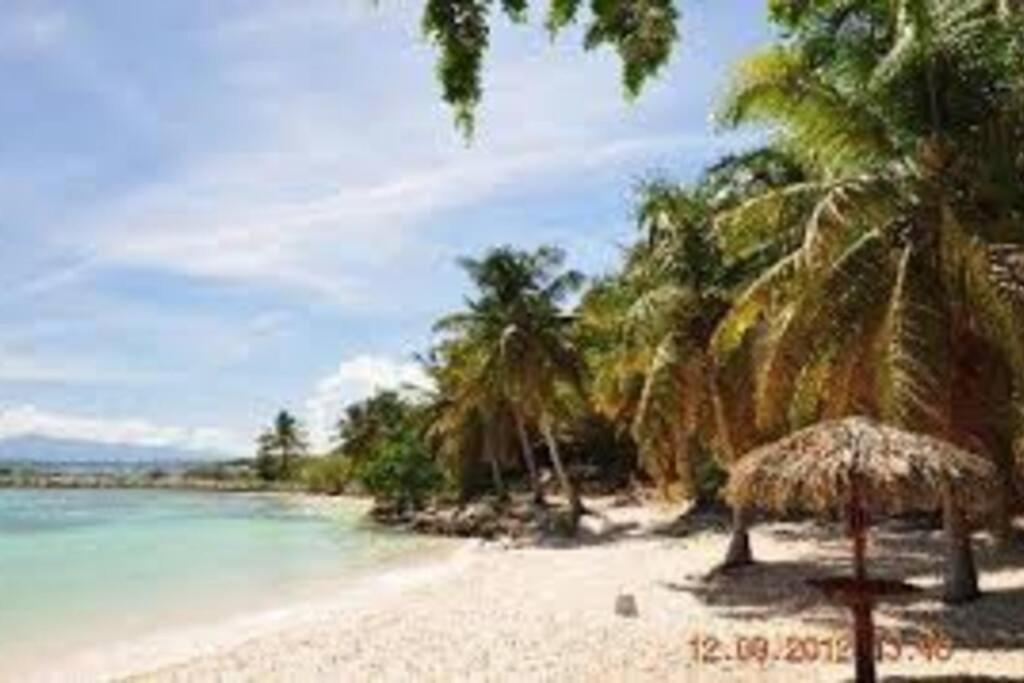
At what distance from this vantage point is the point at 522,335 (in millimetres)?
37719

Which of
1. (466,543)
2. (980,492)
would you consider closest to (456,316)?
(466,543)

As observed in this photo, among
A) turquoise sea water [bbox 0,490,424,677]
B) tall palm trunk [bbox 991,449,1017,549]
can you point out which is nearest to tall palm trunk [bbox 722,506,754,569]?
tall palm trunk [bbox 991,449,1017,549]

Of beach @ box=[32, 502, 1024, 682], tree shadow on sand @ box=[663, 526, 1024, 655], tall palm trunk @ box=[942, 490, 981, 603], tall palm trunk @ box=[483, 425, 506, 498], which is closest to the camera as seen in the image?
beach @ box=[32, 502, 1024, 682]

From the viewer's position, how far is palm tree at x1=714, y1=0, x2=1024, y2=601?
50.1ft

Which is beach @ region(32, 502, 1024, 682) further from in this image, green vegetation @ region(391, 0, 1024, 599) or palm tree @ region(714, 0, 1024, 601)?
palm tree @ region(714, 0, 1024, 601)

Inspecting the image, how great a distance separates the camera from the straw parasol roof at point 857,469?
1146cm

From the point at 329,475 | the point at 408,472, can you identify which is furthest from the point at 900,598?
the point at 329,475

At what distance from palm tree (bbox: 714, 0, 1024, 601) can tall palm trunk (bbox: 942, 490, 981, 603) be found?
0.89 meters

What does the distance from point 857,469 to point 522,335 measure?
2648cm

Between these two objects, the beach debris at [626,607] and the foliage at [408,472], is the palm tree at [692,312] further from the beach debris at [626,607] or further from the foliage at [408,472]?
the foliage at [408,472]

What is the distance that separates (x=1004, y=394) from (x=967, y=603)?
2.80 metres

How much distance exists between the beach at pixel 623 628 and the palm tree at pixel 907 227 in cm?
241

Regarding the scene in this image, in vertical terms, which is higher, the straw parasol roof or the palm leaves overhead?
the palm leaves overhead

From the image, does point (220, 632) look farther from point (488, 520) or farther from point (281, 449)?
point (281, 449)
